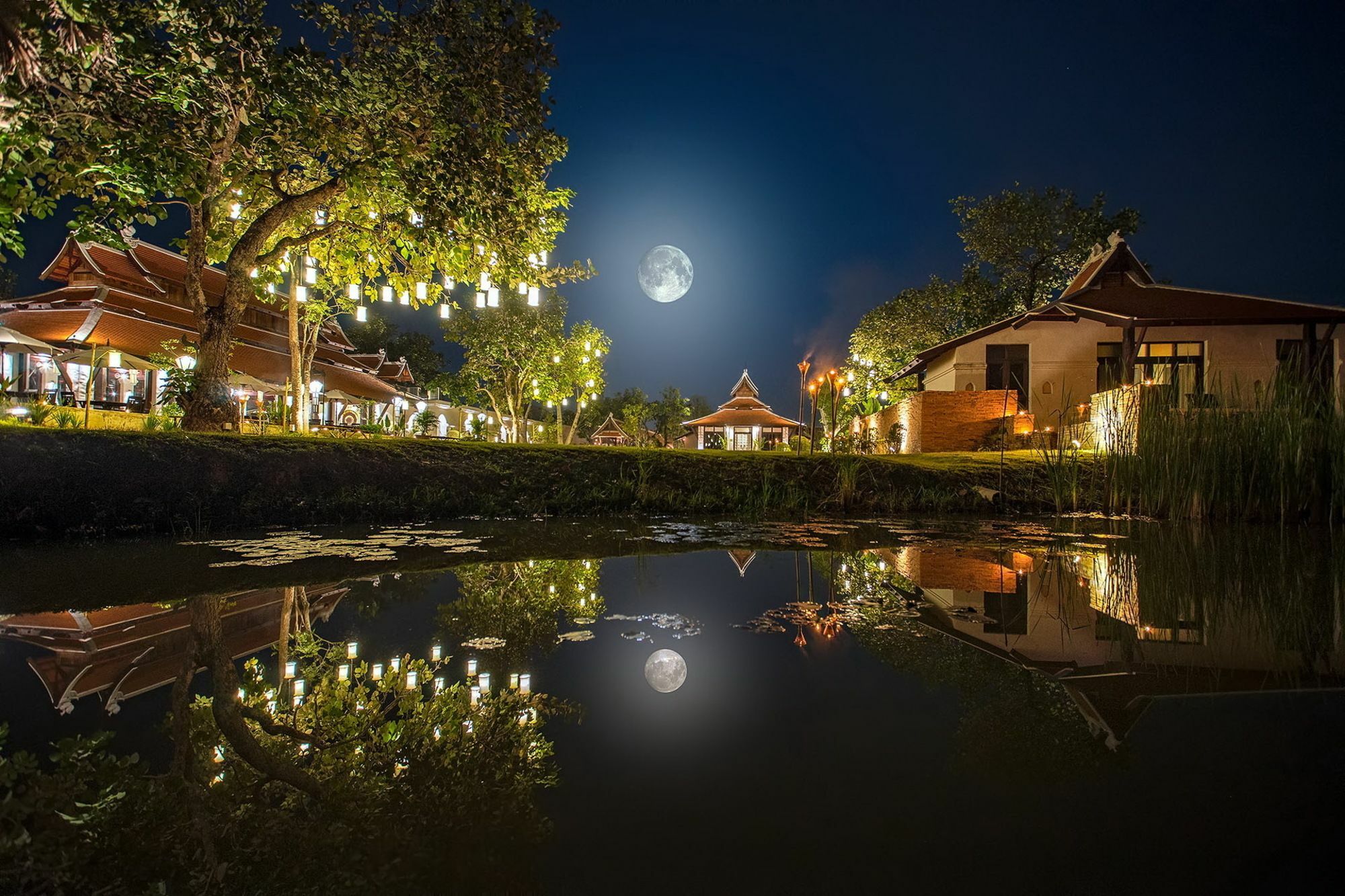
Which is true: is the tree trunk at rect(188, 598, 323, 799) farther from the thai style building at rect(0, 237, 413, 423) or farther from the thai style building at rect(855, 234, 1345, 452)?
the thai style building at rect(855, 234, 1345, 452)

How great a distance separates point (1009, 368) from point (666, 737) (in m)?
21.7

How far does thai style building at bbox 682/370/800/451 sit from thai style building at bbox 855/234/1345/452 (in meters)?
12.6

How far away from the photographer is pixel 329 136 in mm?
6938

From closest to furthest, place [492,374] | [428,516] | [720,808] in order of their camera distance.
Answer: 1. [720,808]
2. [428,516]
3. [492,374]

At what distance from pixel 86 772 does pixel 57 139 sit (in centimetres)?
750

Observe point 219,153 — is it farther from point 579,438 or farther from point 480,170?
point 579,438

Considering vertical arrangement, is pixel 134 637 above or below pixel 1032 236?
below

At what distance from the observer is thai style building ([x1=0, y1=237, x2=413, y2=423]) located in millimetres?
16594

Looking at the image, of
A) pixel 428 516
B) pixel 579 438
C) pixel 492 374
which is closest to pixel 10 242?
pixel 428 516

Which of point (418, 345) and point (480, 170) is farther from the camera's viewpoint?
point (418, 345)

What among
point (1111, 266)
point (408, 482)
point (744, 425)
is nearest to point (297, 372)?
point (408, 482)

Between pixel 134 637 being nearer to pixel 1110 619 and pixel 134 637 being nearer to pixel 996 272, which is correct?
pixel 1110 619

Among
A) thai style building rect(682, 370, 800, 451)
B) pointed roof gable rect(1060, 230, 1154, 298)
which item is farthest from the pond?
thai style building rect(682, 370, 800, 451)

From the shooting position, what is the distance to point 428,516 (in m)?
6.41
